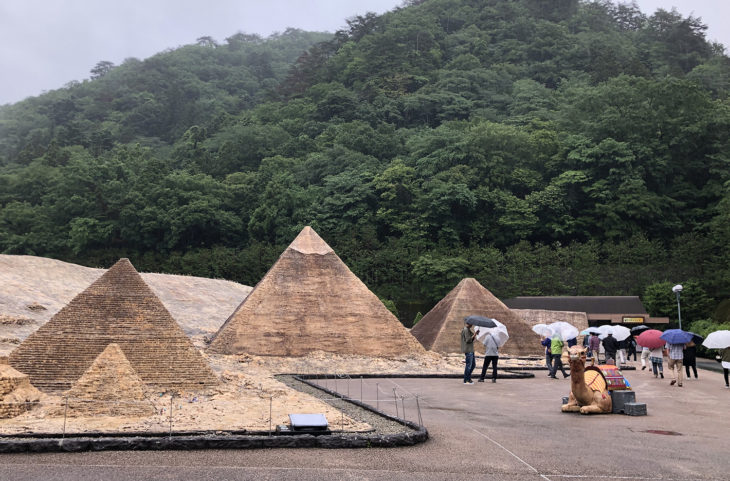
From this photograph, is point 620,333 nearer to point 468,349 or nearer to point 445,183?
point 468,349

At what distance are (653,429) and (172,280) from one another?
2749cm

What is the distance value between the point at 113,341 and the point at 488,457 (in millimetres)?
8585

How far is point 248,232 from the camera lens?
2199 inches

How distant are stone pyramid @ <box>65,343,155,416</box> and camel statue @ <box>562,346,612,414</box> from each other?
7.33 meters

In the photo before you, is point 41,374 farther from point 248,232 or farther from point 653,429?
point 248,232

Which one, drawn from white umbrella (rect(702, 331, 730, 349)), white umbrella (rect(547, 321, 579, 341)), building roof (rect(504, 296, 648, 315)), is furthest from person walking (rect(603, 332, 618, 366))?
Answer: building roof (rect(504, 296, 648, 315))

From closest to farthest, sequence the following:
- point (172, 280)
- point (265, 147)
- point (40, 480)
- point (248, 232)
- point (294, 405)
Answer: point (40, 480) < point (294, 405) < point (172, 280) < point (248, 232) < point (265, 147)

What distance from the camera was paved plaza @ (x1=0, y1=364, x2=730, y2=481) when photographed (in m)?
8.02

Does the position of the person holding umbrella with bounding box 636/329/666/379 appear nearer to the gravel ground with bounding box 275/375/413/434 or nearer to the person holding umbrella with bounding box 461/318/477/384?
the person holding umbrella with bounding box 461/318/477/384

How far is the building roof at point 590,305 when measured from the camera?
119 ft

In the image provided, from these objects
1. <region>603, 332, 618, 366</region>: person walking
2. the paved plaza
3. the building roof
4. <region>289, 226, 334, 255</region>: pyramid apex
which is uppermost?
<region>289, 226, 334, 255</region>: pyramid apex

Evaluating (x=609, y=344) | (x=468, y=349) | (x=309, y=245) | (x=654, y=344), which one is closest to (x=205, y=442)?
(x=468, y=349)

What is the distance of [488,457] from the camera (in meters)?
9.02

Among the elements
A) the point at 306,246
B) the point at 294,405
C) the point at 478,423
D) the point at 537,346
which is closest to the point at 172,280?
the point at 306,246
